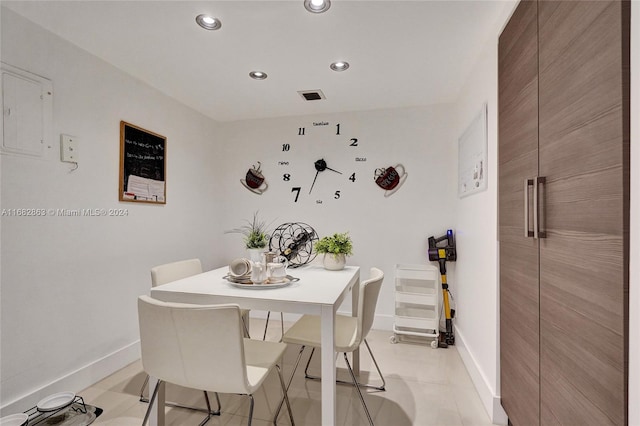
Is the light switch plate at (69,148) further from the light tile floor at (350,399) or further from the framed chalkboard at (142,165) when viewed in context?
the light tile floor at (350,399)

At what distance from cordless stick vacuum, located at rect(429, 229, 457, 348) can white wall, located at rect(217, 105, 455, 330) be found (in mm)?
125

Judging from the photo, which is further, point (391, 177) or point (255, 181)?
point (255, 181)

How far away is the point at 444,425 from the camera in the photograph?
180 cm

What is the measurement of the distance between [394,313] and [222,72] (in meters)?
2.73

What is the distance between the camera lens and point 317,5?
1741mm

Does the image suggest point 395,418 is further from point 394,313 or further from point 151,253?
point 151,253

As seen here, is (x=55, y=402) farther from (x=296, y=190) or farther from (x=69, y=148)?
(x=296, y=190)

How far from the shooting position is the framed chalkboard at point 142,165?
2.56 m

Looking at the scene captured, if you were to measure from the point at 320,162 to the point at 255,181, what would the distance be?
803 mm

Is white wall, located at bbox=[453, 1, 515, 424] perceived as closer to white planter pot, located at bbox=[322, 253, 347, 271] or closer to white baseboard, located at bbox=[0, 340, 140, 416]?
white planter pot, located at bbox=[322, 253, 347, 271]

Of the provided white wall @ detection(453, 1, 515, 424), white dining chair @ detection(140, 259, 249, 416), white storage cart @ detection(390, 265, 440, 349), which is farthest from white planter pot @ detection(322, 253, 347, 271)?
white storage cart @ detection(390, 265, 440, 349)

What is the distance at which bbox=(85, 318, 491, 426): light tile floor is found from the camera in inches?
73.0

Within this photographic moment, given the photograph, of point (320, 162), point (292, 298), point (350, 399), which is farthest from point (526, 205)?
point (320, 162)

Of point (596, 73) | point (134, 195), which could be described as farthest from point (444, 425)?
point (134, 195)
